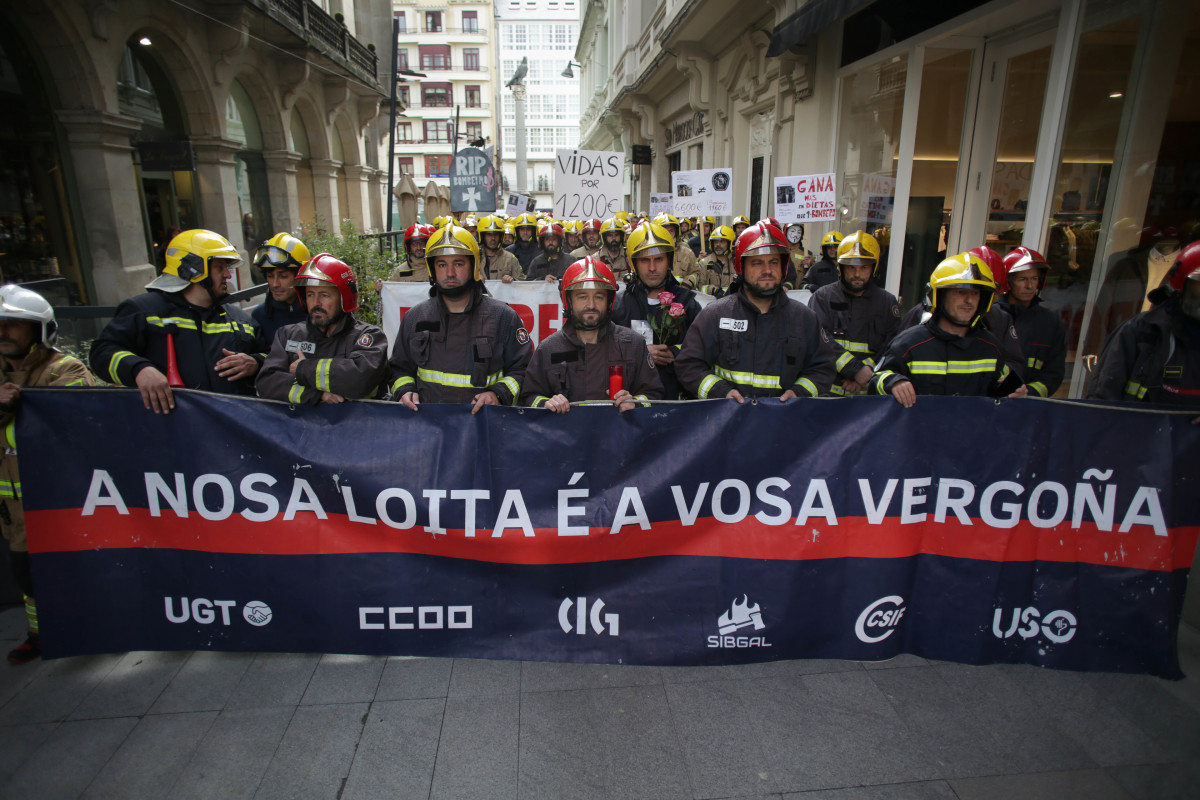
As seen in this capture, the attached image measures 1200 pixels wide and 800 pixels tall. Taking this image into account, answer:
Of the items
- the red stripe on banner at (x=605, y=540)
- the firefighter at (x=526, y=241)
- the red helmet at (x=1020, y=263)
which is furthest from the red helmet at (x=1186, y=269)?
the firefighter at (x=526, y=241)

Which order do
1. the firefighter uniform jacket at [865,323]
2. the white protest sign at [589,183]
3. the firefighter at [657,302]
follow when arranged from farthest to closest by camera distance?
the white protest sign at [589,183] < the firefighter uniform jacket at [865,323] < the firefighter at [657,302]

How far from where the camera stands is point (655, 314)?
4.73m

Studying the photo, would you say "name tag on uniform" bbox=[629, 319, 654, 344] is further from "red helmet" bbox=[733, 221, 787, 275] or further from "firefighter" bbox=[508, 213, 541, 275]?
"firefighter" bbox=[508, 213, 541, 275]

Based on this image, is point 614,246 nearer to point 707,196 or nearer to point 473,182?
point 707,196

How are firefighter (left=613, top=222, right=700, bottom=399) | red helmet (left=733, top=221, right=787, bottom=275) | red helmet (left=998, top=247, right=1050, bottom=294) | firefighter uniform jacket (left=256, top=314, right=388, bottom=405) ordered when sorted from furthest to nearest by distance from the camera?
firefighter (left=613, top=222, right=700, bottom=399) < red helmet (left=998, top=247, right=1050, bottom=294) < red helmet (left=733, top=221, right=787, bottom=275) < firefighter uniform jacket (left=256, top=314, right=388, bottom=405)

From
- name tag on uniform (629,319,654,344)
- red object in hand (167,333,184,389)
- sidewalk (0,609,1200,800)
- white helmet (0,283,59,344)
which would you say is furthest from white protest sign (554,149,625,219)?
sidewalk (0,609,1200,800)

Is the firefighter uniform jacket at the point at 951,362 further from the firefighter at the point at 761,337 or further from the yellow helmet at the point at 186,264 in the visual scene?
the yellow helmet at the point at 186,264

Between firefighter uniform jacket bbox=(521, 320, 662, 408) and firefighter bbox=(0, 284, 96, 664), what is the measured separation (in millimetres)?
2266

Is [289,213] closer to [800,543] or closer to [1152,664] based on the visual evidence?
[800,543]

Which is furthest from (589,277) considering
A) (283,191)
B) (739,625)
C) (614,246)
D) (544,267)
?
(283,191)

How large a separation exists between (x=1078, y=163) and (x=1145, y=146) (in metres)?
0.47

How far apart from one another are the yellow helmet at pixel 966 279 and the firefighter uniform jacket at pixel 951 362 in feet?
0.44

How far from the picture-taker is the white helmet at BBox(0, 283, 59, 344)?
299 centimetres

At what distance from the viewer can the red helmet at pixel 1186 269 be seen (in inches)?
128
